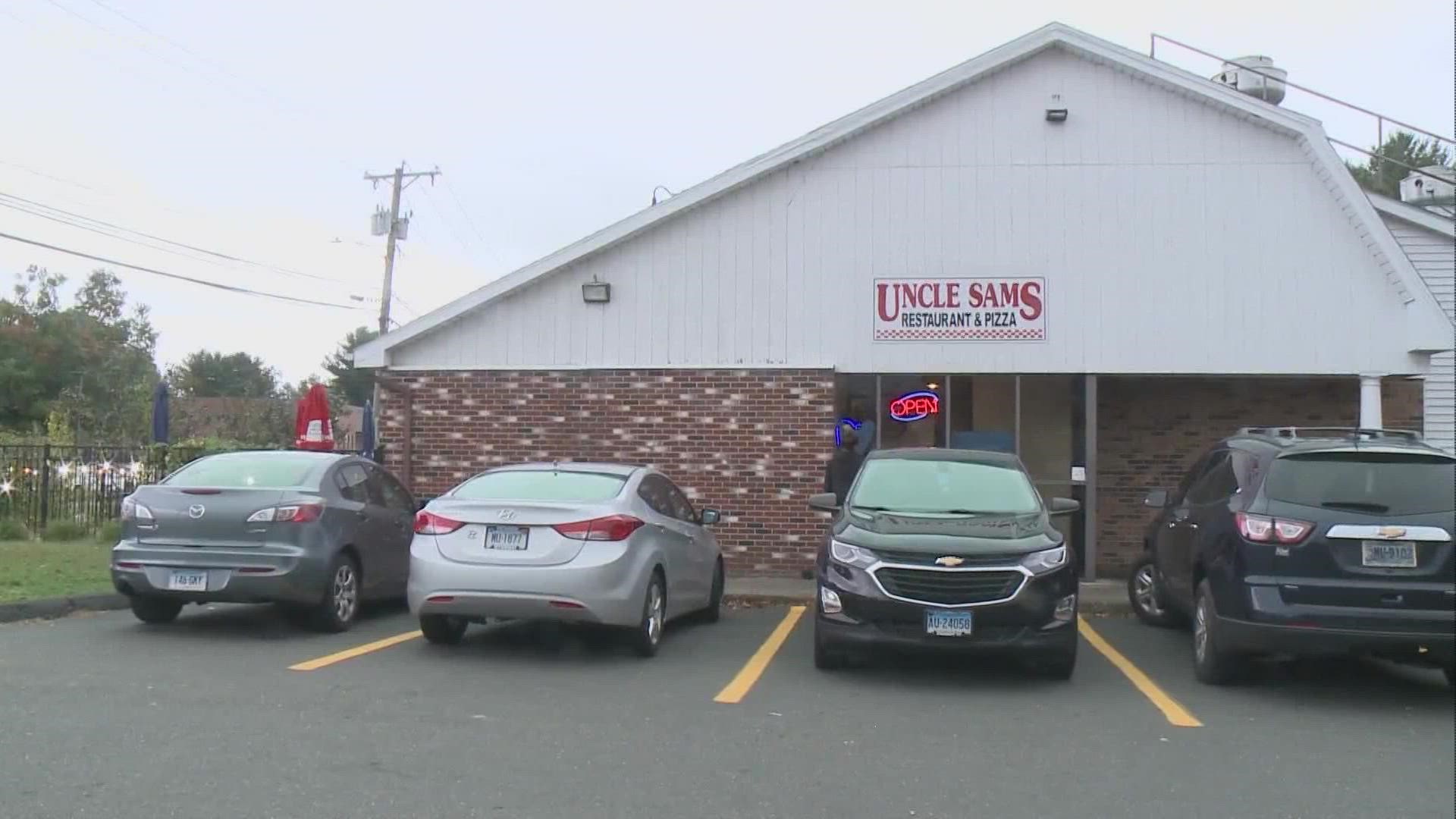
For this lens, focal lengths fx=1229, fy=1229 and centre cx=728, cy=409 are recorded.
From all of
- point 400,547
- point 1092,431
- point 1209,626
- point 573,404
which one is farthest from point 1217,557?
point 573,404

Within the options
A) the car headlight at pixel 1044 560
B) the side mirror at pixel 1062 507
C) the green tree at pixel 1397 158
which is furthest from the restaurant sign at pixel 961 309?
the green tree at pixel 1397 158

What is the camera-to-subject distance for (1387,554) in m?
7.20

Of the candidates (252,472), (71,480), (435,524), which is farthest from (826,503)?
(71,480)

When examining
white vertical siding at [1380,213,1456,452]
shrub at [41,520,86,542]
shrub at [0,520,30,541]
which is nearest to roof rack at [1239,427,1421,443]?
white vertical siding at [1380,213,1456,452]

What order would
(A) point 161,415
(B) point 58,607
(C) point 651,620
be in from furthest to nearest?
(A) point 161,415 → (B) point 58,607 → (C) point 651,620

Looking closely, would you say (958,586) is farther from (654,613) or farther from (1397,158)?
(1397,158)

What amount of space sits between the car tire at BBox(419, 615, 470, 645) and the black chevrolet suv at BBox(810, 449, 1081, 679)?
2.82 metres

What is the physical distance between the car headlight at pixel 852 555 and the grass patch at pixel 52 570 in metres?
7.23

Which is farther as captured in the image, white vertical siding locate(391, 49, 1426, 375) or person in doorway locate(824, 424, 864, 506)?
white vertical siding locate(391, 49, 1426, 375)

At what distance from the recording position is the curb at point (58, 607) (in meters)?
10.4

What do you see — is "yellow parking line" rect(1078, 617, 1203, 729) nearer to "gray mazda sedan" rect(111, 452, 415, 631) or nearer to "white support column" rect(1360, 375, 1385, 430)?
"white support column" rect(1360, 375, 1385, 430)

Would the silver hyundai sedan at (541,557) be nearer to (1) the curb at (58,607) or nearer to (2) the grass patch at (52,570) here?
(1) the curb at (58,607)

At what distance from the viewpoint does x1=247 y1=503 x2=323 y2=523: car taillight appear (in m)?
9.47

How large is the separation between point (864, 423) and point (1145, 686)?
652 cm
